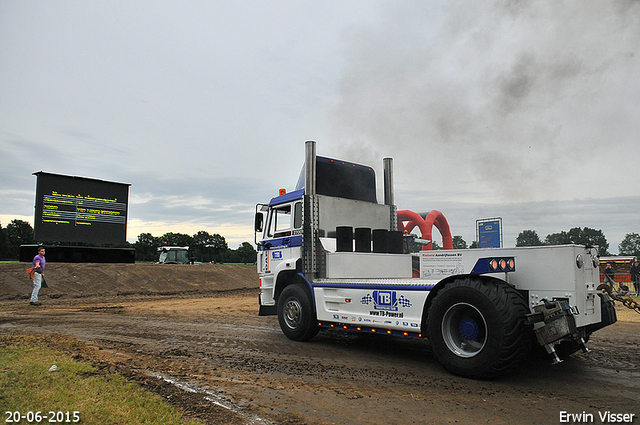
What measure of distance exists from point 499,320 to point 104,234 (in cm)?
2537

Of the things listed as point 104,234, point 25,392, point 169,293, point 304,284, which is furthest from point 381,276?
point 104,234

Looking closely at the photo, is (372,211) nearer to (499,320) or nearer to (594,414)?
(499,320)

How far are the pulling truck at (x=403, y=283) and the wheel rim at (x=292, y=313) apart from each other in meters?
0.02

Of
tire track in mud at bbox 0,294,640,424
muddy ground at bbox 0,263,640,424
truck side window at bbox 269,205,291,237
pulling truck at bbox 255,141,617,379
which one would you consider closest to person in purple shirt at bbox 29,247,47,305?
muddy ground at bbox 0,263,640,424

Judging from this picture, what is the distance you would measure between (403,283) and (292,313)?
2933mm

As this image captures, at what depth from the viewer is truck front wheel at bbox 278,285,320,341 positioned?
830 cm

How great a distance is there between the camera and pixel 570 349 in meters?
6.43

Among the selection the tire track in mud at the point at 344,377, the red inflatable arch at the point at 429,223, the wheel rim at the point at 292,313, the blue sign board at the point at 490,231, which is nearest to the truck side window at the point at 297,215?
the wheel rim at the point at 292,313

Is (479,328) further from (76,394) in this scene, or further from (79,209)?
(79,209)

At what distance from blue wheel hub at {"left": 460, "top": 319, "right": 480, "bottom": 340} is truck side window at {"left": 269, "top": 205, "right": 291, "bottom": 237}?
4.44 meters

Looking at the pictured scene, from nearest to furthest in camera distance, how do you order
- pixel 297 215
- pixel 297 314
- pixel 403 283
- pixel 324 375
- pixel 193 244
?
pixel 324 375, pixel 403 283, pixel 297 314, pixel 297 215, pixel 193 244

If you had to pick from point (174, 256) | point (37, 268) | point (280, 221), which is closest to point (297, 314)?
point (280, 221)

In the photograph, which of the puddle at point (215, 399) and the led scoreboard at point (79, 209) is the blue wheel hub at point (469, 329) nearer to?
the puddle at point (215, 399)

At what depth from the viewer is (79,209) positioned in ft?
81.0
